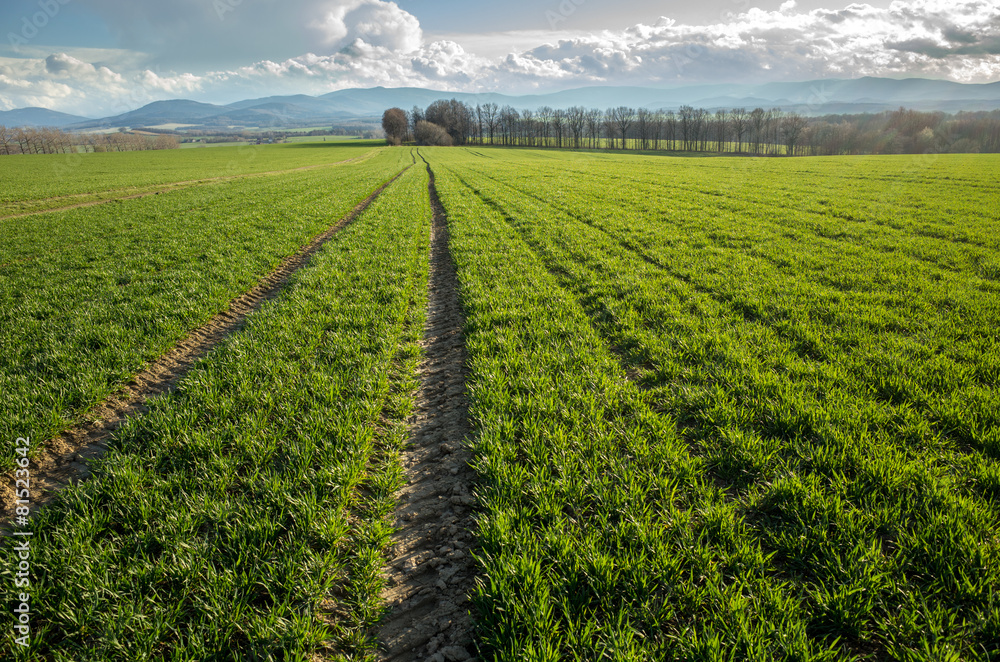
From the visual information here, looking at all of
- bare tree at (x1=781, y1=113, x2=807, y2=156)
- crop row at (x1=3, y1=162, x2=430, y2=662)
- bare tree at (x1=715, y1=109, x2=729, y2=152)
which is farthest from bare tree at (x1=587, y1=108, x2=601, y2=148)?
crop row at (x1=3, y1=162, x2=430, y2=662)

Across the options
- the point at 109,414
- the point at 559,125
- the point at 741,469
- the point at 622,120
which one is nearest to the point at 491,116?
the point at 559,125

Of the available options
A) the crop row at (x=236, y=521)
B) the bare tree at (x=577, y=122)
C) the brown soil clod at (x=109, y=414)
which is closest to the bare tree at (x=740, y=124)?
the bare tree at (x=577, y=122)

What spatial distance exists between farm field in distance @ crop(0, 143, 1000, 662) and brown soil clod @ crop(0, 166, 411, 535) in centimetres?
19

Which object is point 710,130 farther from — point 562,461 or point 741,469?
point 562,461

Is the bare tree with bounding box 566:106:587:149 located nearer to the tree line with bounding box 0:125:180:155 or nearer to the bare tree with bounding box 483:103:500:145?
the bare tree with bounding box 483:103:500:145

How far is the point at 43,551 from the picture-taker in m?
3.23

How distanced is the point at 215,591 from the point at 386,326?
5012mm

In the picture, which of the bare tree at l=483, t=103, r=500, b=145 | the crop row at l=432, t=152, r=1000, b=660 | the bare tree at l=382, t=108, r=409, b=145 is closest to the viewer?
the crop row at l=432, t=152, r=1000, b=660

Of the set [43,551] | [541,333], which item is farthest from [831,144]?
[43,551]

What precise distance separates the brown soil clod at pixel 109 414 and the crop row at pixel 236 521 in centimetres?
48

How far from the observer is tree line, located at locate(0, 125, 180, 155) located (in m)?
104

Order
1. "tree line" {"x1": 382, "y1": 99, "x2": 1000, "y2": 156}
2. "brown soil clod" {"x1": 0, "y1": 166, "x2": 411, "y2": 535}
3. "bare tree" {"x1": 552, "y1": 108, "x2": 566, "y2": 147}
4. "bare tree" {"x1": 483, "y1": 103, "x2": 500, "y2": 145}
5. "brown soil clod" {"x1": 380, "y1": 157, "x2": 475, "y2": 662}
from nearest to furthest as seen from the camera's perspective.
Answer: "brown soil clod" {"x1": 380, "y1": 157, "x2": 475, "y2": 662}, "brown soil clod" {"x1": 0, "y1": 166, "x2": 411, "y2": 535}, "tree line" {"x1": 382, "y1": 99, "x2": 1000, "y2": 156}, "bare tree" {"x1": 552, "y1": 108, "x2": 566, "y2": 147}, "bare tree" {"x1": 483, "y1": 103, "x2": 500, "y2": 145}

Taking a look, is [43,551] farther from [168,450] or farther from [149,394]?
[149,394]

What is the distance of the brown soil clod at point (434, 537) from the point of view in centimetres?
281
